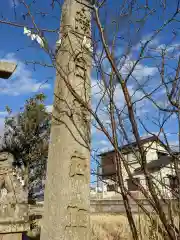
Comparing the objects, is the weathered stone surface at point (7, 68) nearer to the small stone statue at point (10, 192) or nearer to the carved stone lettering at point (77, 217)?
the carved stone lettering at point (77, 217)

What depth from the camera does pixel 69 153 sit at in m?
2.04

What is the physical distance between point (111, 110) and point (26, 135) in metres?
16.5

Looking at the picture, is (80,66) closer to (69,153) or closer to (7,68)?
(7,68)

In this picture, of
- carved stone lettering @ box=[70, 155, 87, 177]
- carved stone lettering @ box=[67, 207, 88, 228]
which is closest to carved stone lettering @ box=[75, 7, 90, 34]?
carved stone lettering @ box=[70, 155, 87, 177]

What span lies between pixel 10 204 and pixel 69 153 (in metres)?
2.55

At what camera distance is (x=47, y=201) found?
1.95m

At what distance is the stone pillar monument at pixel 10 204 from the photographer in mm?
3617

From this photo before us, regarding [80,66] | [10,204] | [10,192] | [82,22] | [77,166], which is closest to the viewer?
[77,166]

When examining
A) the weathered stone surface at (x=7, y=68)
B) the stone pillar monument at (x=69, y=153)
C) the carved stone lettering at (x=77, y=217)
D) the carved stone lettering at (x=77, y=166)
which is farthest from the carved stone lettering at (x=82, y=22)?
the carved stone lettering at (x=77, y=217)

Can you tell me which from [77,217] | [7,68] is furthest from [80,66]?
[77,217]

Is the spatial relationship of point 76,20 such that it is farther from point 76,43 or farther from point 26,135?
point 26,135

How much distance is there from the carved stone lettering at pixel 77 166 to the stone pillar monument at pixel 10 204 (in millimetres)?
2171

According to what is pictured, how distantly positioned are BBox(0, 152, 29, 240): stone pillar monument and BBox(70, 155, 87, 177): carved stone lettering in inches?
85.5

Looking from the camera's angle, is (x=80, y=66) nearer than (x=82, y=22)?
Yes
